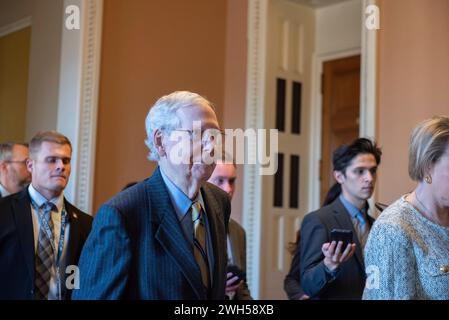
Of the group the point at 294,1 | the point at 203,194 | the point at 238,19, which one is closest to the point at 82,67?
the point at 238,19

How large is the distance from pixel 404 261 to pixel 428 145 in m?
0.38

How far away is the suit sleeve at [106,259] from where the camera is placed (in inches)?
71.5

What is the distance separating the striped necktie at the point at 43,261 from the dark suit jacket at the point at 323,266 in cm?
123

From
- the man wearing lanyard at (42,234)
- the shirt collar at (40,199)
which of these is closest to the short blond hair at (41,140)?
the man wearing lanyard at (42,234)

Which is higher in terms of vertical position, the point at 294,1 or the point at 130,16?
the point at 294,1

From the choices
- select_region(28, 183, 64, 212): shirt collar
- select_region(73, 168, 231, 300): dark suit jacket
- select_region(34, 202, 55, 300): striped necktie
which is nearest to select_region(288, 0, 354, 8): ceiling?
select_region(28, 183, 64, 212): shirt collar

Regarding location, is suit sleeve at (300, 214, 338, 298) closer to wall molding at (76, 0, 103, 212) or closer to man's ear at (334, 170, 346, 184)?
man's ear at (334, 170, 346, 184)

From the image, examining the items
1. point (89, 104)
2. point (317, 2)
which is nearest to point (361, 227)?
point (89, 104)

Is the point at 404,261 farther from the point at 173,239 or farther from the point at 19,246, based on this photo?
the point at 19,246

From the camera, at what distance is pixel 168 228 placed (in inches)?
76.4

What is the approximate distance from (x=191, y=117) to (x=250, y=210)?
3952mm
